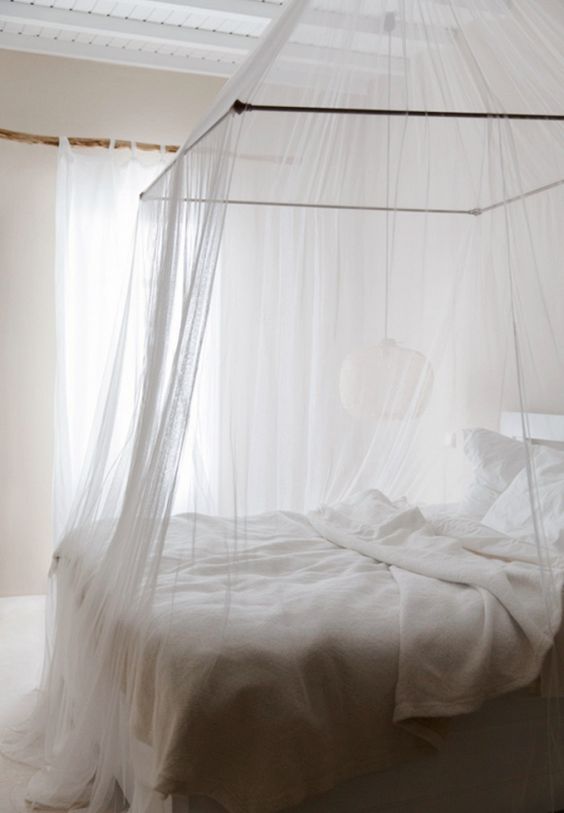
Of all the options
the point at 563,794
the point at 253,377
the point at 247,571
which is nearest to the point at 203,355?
the point at 253,377

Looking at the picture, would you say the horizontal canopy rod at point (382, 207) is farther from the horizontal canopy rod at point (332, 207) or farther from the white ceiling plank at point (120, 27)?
the white ceiling plank at point (120, 27)

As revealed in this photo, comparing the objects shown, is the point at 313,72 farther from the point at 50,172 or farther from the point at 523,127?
the point at 50,172

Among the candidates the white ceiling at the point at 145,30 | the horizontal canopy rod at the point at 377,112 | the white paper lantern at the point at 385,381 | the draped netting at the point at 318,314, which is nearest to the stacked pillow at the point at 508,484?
the draped netting at the point at 318,314

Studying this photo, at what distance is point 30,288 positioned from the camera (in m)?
5.17

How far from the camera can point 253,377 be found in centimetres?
244

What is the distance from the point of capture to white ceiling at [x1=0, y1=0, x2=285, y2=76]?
14.4ft

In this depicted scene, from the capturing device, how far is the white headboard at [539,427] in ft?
9.29

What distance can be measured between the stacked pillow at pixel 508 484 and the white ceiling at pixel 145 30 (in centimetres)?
241

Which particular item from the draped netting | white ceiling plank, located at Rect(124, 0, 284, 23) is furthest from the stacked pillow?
white ceiling plank, located at Rect(124, 0, 284, 23)

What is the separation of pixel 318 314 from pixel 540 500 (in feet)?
2.82

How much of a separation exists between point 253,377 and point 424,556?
782 millimetres

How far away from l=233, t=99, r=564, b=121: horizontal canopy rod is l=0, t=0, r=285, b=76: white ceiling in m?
1.99

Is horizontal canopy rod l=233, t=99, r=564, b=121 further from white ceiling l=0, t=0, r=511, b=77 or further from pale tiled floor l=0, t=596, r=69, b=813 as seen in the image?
pale tiled floor l=0, t=596, r=69, b=813

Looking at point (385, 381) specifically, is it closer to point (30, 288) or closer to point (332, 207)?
point (332, 207)
